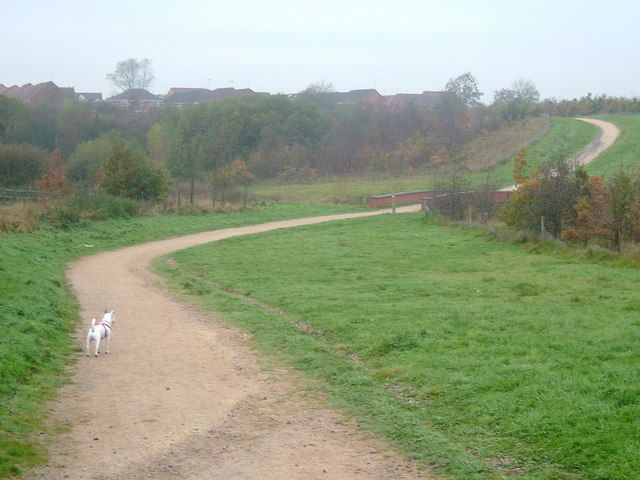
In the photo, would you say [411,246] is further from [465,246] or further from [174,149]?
[174,149]

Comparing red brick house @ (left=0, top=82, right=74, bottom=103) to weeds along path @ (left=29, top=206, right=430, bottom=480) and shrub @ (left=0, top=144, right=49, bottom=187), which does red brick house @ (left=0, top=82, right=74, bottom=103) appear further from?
weeds along path @ (left=29, top=206, right=430, bottom=480)

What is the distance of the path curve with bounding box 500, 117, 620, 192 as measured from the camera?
181 ft

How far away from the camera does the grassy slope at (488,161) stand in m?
56.2

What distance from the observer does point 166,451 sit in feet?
28.6

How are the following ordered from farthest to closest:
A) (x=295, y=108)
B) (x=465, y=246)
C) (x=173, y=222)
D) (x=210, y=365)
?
(x=295, y=108), (x=173, y=222), (x=465, y=246), (x=210, y=365)

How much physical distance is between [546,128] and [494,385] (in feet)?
216

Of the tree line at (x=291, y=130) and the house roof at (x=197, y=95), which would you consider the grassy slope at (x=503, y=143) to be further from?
the house roof at (x=197, y=95)

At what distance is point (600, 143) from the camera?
6084cm

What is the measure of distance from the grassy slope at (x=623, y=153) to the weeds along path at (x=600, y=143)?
520mm

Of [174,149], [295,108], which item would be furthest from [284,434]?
[295,108]

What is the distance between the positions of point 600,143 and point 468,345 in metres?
52.5

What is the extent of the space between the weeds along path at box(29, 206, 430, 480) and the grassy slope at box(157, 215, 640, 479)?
555mm

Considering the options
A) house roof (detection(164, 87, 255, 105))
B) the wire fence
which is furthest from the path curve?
house roof (detection(164, 87, 255, 105))

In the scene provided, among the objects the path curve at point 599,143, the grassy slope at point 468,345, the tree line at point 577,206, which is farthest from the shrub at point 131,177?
the path curve at point 599,143
